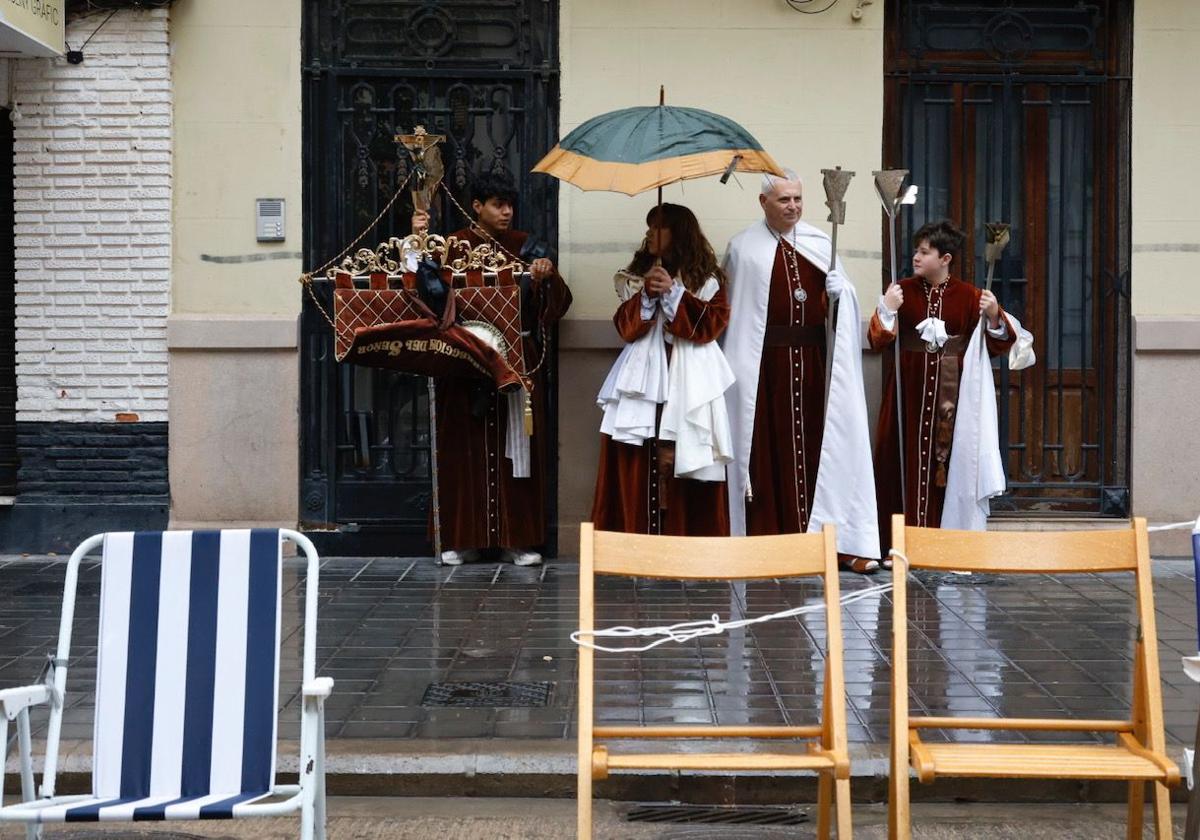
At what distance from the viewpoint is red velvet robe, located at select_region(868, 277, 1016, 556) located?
8961 millimetres

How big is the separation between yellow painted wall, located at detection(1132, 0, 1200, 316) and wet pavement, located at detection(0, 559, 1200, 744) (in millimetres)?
1694

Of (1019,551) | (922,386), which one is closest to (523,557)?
(922,386)

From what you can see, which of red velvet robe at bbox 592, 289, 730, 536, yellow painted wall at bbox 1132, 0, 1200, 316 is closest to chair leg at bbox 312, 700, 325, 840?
red velvet robe at bbox 592, 289, 730, 536

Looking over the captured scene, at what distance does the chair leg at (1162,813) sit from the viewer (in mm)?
4059

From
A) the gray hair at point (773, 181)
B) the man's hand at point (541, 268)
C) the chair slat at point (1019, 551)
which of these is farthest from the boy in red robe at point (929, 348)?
the chair slat at point (1019, 551)

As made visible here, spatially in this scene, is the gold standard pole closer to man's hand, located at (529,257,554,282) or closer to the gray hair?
man's hand, located at (529,257,554,282)

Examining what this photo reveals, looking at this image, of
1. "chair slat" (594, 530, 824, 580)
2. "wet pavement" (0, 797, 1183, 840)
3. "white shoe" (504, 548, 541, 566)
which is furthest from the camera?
"white shoe" (504, 548, 541, 566)

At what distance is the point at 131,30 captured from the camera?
922 cm

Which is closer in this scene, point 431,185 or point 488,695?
point 488,695

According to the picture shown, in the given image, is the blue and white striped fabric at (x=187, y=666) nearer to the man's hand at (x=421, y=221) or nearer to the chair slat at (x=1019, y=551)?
the chair slat at (x=1019, y=551)

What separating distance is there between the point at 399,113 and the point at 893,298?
3.08 metres

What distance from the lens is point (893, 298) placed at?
8.79 metres

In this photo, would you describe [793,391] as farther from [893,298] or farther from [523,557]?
[523,557]

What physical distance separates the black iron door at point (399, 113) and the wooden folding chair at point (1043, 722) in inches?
210
